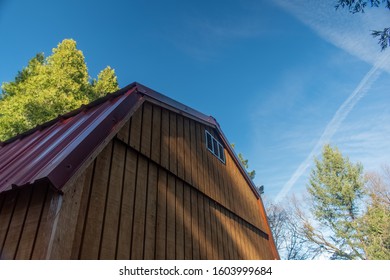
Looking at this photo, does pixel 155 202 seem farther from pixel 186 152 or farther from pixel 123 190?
pixel 186 152

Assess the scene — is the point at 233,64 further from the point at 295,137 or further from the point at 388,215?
the point at 388,215

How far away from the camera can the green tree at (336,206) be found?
2159cm

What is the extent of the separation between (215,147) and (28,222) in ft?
18.8

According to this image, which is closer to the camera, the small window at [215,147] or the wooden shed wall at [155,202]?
the wooden shed wall at [155,202]

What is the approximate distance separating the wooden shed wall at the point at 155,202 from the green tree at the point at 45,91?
11.6 m

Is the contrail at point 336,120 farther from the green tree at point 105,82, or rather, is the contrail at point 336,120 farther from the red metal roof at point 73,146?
the red metal roof at point 73,146

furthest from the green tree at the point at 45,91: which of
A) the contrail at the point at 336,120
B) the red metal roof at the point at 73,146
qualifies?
the contrail at the point at 336,120

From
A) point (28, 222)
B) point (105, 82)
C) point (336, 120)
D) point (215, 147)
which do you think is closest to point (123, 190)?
point (28, 222)

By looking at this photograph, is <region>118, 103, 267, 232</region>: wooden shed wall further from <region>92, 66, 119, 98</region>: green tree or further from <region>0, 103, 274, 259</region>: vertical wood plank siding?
<region>92, 66, 119, 98</region>: green tree

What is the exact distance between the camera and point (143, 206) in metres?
3.90

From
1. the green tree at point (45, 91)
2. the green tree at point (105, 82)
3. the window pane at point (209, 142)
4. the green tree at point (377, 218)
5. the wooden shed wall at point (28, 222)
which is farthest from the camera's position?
the green tree at point (105, 82)
